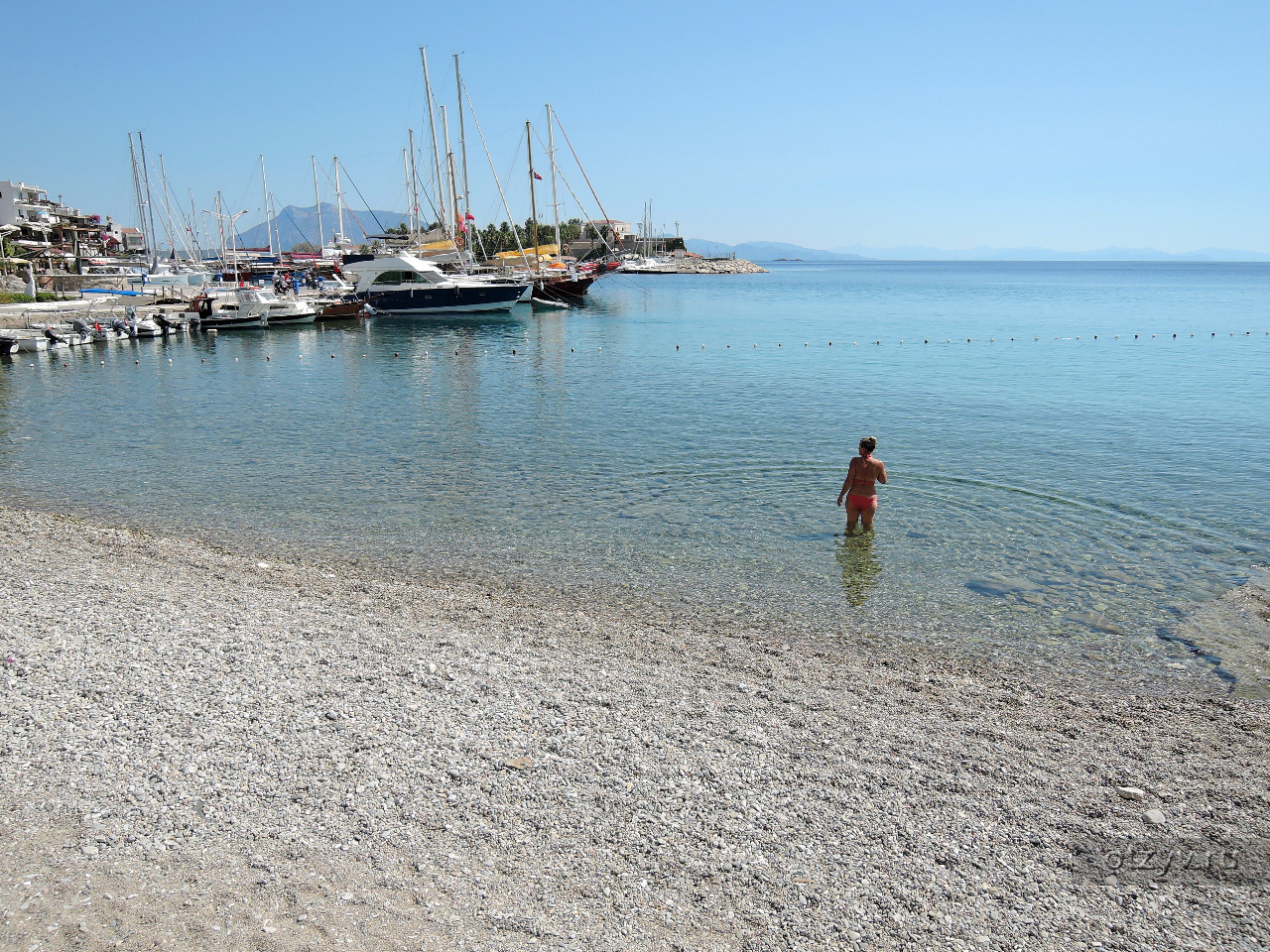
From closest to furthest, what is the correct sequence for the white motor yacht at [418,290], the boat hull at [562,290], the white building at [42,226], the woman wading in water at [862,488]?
1. the woman wading in water at [862,488]
2. the white motor yacht at [418,290]
3. the boat hull at [562,290]
4. the white building at [42,226]

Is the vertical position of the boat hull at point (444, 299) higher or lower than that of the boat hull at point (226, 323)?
higher

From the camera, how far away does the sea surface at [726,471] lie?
11.0m

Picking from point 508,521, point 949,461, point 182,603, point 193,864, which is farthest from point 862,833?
point 949,461

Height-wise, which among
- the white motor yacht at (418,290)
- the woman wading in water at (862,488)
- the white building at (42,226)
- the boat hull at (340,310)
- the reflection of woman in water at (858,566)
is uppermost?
the white building at (42,226)

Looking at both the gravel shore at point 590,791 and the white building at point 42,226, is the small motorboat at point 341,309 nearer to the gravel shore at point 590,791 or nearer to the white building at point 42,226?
the white building at point 42,226

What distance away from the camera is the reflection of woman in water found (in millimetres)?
10797

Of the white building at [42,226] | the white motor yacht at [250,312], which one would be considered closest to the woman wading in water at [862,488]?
the white motor yacht at [250,312]

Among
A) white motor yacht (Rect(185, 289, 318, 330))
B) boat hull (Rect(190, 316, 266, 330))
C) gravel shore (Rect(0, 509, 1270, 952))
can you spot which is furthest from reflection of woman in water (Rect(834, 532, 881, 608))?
boat hull (Rect(190, 316, 266, 330))

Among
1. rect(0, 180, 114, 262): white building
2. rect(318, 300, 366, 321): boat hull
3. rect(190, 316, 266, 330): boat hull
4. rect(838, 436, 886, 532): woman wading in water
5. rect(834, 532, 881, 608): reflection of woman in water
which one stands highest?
rect(0, 180, 114, 262): white building

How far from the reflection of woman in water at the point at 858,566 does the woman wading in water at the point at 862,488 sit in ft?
0.95

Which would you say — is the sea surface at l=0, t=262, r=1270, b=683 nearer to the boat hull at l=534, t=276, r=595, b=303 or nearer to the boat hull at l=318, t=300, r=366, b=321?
the boat hull at l=318, t=300, r=366, b=321

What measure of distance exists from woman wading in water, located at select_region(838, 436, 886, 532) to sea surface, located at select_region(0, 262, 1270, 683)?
13.6 inches

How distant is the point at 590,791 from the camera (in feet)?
19.5

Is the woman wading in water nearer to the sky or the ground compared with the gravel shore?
nearer to the sky
